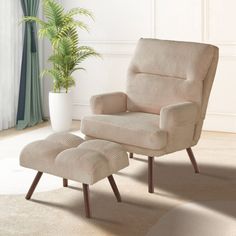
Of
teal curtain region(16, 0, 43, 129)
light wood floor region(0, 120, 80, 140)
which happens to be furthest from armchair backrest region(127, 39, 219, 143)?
teal curtain region(16, 0, 43, 129)

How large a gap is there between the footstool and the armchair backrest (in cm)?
93

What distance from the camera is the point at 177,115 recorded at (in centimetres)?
382

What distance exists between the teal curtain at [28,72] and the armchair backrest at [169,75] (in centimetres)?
183

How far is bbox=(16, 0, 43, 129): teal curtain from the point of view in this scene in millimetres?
5984

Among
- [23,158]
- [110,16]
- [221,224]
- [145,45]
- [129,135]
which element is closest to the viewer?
[221,224]

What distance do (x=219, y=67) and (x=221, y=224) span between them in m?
2.73

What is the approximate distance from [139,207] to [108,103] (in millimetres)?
1179

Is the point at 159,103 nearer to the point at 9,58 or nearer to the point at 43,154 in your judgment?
the point at 43,154

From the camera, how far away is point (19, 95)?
6000 mm

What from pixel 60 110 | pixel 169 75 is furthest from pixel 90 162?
pixel 60 110

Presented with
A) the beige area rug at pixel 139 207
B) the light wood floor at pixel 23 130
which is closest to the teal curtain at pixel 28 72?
the light wood floor at pixel 23 130

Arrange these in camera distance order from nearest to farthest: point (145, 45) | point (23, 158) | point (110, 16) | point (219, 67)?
point (23, 158) → point (145, 45) → point (219, 67) → point (110, 16)

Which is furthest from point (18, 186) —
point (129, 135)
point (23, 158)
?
point (129, 135)

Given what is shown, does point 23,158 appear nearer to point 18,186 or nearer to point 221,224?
point 18,186
